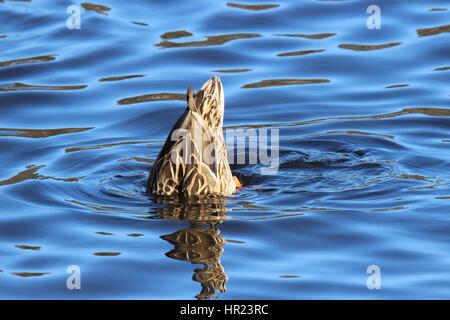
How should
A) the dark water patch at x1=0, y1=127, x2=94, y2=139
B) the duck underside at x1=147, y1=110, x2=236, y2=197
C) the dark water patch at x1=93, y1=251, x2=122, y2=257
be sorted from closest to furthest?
the dark water patch at x1=93, y1=251, x2=122, y2=257 → the duck underside at x1=147, y1=110, x2=236, y2=197 → the dark water patch at x1=0, y1=127, x2=94, y2=139

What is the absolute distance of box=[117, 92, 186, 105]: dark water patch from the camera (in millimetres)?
14852

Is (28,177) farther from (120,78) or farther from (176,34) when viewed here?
(176,34)

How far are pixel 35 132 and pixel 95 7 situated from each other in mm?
4837

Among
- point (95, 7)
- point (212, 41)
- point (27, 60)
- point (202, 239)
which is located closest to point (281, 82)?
point (212, 41)

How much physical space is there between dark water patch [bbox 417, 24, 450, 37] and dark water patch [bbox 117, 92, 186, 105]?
3.82 meters

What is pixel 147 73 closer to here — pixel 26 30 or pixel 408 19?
pixel 26 30

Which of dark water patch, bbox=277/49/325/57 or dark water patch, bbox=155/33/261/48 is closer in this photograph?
dark water patch, bbox=277/49/325/57

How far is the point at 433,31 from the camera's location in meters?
16.9

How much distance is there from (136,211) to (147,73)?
493 centimetres

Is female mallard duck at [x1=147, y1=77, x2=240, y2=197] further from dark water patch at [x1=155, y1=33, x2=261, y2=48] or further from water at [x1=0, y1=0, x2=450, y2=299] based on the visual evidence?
dark water patch at [x1=155, y1=33, x2=261, y2=48]

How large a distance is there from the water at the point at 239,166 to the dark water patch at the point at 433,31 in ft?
0.10

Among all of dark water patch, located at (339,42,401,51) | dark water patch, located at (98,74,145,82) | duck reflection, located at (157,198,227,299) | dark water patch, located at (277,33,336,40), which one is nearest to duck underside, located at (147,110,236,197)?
duck reflection, located at (157,198,227,299)

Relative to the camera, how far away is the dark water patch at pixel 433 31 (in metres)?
16.8

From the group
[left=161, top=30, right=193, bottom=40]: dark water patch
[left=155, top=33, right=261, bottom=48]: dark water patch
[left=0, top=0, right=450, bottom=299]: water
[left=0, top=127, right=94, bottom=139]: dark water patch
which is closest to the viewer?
[left=0, top=0, right=450, bottom=299]: water
